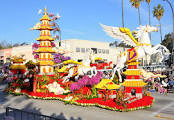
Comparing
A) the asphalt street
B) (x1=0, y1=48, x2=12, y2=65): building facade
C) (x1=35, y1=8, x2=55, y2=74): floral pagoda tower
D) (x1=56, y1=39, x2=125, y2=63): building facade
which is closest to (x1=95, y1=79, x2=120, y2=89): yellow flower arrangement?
the asphalt street

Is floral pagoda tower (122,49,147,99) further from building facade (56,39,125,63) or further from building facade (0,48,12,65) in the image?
building facade (0,48,12,65)

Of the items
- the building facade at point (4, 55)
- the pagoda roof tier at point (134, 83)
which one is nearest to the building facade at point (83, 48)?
the building facade at point (4, 55)

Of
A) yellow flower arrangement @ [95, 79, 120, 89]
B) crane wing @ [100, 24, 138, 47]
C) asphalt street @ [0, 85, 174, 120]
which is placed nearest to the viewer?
asphalt street @ [0, 85, 174, 120]

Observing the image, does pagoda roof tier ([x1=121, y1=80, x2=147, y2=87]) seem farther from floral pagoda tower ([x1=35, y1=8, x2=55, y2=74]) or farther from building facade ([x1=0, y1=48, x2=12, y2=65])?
building facade ([x1=0, y1=48, x2=12, y2=65])

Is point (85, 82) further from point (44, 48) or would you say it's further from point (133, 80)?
point (44, 48)

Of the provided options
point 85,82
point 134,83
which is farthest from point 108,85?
point 85,82

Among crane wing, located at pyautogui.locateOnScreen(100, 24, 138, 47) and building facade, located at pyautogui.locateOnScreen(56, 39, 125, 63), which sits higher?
building facade, located at pyautogui.locateOnScreen(56, 39, 125, 63)

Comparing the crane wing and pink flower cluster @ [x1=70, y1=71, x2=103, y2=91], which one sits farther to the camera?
pink flower cluster @ [x1=70, y1=71, x2=103, y2=91]

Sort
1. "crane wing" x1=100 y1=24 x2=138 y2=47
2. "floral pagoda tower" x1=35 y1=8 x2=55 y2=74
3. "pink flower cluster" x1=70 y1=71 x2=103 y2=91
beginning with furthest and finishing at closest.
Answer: "floral pagoda tower" x1=35 y1=8 x2=55 y2=74 < "pink flower cluster" x1=70 y1=71 x2=103 y2=91 < "crane wing" x1=100 y1=24 x2=138 y2=47

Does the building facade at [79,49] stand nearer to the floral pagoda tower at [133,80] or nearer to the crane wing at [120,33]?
the floral pagoda tower at [133,80]

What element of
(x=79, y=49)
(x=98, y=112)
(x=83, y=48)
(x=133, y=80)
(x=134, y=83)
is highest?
(x=83, y=48)

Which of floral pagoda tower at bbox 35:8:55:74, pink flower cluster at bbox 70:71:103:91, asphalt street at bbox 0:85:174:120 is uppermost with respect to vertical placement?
floral pagoda tower at bbox 35:8:55:74

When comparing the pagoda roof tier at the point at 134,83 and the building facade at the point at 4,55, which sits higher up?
the building facade at the point at 4,55

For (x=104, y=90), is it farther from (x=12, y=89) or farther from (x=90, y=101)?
(x=12, y=89)
